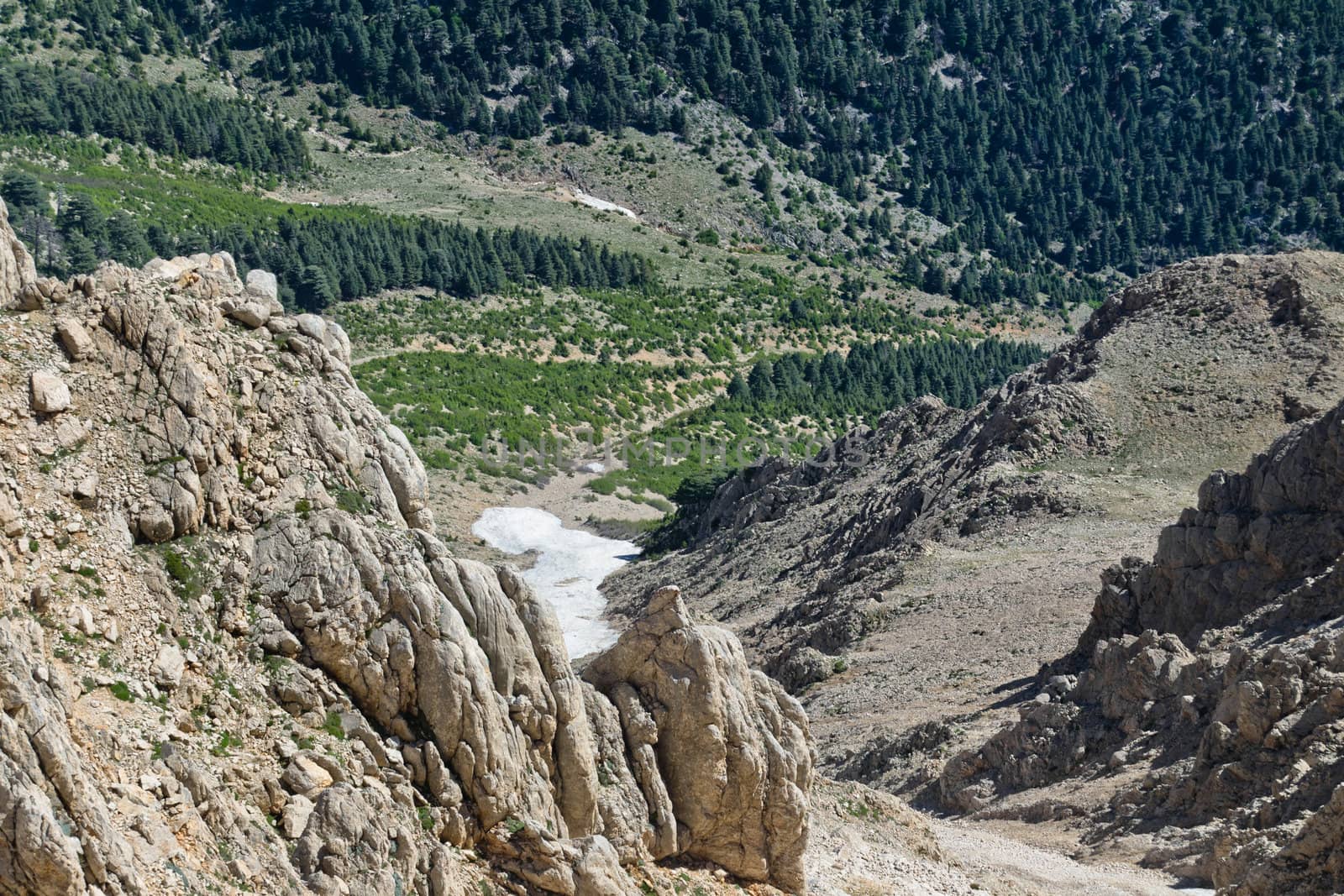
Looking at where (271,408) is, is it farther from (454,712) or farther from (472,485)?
(472,485)

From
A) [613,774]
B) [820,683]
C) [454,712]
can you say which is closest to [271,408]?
[454,712]

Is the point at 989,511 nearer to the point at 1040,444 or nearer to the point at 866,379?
the point at 1040,444

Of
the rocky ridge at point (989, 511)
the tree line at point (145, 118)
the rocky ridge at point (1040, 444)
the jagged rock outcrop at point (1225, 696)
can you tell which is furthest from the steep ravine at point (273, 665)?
the tree line at point (145, 118)

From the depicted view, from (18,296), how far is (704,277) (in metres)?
143

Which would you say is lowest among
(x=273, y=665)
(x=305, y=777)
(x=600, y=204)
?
(x=600, y=204)

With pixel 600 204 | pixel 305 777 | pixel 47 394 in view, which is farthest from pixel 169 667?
pixel 600 204

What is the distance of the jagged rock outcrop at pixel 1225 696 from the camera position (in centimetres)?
3503

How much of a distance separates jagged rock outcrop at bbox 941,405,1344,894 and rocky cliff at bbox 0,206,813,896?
14932 millimetres

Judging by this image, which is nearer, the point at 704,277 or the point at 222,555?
the point at 222,555

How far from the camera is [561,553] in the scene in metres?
88.9

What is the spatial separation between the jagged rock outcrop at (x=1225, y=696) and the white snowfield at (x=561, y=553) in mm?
28424

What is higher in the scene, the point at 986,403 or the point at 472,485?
the point at 986,403

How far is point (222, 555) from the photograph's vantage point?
2086cm

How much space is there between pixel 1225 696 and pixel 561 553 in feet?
170
